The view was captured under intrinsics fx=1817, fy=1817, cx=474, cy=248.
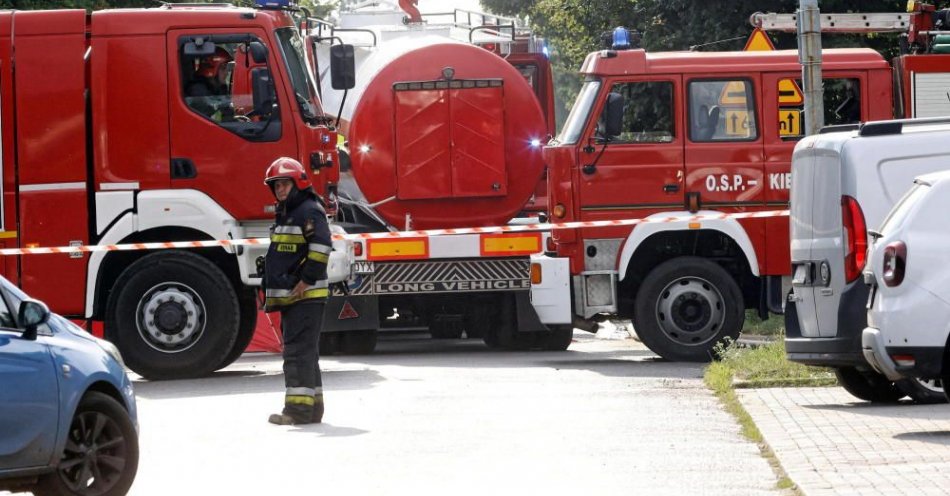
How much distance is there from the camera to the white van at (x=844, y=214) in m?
11.3

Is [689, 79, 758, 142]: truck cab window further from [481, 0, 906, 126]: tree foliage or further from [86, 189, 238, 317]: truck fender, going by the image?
[481, 0, 906, 126]: tree foliage

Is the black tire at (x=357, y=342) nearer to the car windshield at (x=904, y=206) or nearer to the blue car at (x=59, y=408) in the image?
the car windshield at (x=904, y=206)

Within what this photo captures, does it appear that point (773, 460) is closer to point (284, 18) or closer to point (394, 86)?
point (284, 18)

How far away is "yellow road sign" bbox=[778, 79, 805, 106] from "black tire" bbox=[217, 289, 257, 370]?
4987 millimetres

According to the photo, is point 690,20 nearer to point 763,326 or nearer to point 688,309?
point 763,326

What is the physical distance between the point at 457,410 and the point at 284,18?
4.90 metres

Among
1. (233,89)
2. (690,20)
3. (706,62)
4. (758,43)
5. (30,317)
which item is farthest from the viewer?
(690,20)

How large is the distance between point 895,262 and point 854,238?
1.30 metres

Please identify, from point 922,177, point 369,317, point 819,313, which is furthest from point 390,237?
point 922,177

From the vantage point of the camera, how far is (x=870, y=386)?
39.7 feet

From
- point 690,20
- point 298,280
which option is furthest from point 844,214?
point 690,20

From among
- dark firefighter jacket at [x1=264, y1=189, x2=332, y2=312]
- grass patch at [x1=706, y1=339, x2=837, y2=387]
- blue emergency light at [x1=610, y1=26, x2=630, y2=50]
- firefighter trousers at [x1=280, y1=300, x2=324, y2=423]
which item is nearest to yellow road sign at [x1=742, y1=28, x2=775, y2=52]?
blue emergency light at [x1=610, y1=26, x2=630, y2=50]

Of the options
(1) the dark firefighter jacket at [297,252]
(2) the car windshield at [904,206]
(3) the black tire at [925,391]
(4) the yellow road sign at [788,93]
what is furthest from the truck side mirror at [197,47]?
(2) the car windshield at [904,206]

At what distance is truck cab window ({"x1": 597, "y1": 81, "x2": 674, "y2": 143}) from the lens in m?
16.2
